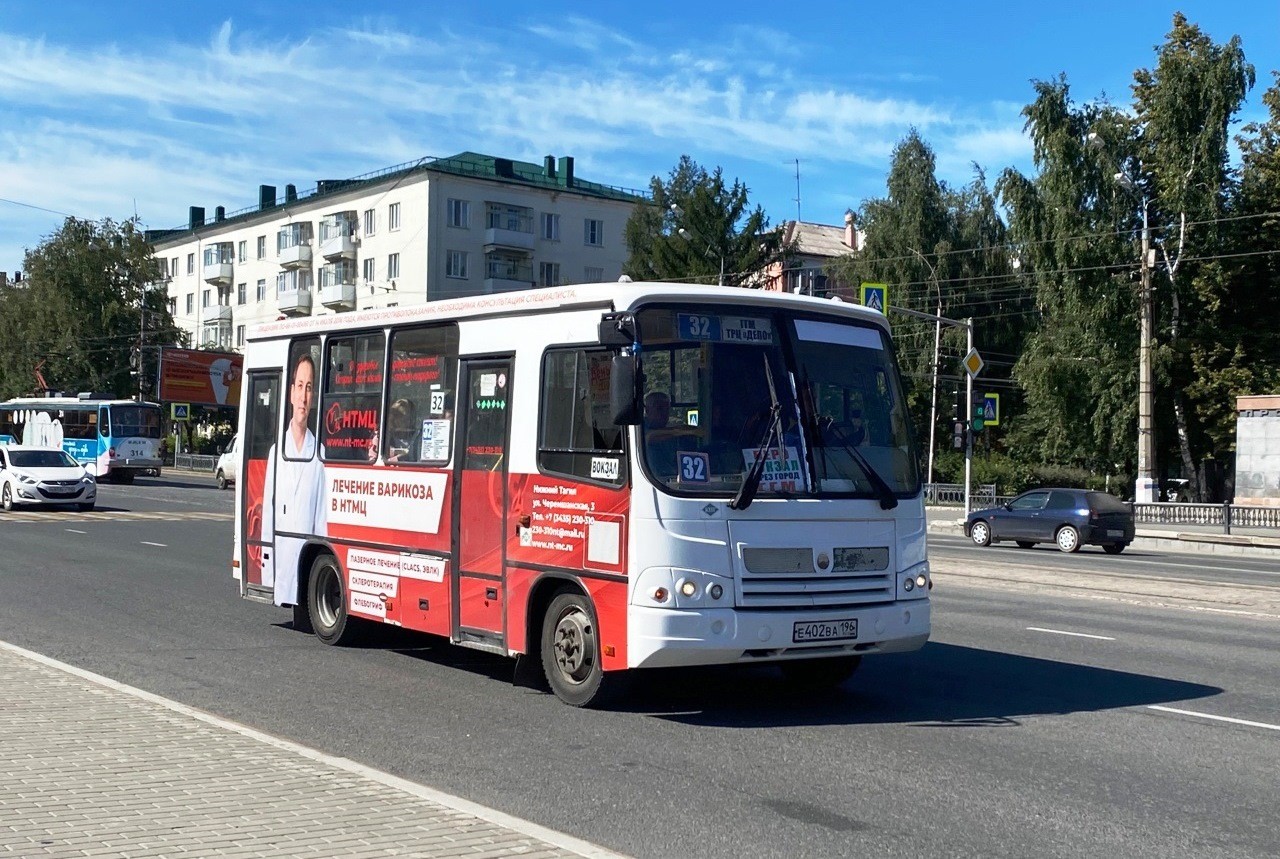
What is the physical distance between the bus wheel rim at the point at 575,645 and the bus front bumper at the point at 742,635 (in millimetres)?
604

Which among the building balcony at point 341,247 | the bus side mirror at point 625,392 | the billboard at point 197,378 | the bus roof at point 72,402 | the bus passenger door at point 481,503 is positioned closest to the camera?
the bus side mirror at point 625,392

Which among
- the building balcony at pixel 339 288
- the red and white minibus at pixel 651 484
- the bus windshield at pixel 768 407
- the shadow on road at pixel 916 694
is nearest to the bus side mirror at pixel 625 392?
the red and white minibus at pixel 651 484

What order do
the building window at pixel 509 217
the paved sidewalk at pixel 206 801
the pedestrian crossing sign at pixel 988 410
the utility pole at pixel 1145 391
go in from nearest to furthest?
the paved sidewalk at pixel 206 801 < the pedestrian crossing sign at pixel 988 410 < the utility pole at pixel 1145 391 < the building window at pixel 509 217

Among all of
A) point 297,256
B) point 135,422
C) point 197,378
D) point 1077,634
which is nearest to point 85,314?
point 297,256

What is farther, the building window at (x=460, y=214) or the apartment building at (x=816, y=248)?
the building window at (x=460, y=214)

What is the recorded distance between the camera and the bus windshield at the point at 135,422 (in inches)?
2175

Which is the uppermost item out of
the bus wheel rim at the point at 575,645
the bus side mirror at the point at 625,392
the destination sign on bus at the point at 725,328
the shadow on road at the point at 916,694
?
the destination sign on bus at the point at 725,328

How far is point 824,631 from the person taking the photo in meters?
8.87

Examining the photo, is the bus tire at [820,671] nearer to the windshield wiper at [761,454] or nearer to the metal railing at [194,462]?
the windshield wiper at [761,454]

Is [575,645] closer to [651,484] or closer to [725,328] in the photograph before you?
[651,484]

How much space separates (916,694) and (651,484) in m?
2.94

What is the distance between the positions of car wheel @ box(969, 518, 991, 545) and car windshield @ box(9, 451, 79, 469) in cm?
2237

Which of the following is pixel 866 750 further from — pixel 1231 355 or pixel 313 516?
pixel 1231 355

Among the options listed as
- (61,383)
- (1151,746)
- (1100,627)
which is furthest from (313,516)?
(61,383)
